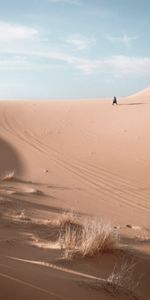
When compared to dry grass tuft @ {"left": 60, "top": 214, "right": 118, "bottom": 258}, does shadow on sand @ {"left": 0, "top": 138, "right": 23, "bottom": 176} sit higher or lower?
higher

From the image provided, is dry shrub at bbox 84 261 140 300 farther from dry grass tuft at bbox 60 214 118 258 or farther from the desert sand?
dry grass tuft at bbox 60 214 118 258

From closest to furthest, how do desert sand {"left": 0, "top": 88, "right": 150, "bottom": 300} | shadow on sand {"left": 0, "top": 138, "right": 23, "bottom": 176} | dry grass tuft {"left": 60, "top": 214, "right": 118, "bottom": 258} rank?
desert sand {"left": 0, "top": 88, "right": 150, "bottom": 300} → dry grass tuft {"left": 60, "top": 214, "right": 118, "bottom": 258} → shadow on sand {"left": 0, "top": 138, "right": 23, "bottom": 176}

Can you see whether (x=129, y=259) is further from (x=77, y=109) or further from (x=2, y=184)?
(x=77, y=109)

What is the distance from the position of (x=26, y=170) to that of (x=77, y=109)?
60.1 ft

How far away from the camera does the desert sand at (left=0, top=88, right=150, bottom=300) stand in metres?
3.47

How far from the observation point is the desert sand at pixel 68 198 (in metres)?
3.47

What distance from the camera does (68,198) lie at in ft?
29.5

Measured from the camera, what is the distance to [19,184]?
986cm

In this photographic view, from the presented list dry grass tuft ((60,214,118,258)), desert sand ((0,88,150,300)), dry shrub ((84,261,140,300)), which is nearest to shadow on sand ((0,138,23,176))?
desert sand ((0,88,150,300))

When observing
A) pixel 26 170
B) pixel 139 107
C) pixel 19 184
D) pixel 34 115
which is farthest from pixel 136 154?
pixel 139 107

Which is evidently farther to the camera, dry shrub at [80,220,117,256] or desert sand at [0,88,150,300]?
dry shrub at [80,220,117,256]

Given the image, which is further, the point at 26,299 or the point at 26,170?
the point at 26,170

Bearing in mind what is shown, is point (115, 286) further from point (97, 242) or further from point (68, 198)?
point (68, 198)

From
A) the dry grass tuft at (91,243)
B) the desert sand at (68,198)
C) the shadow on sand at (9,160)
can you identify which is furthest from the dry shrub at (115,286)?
the shadow on sand at (9,160)
